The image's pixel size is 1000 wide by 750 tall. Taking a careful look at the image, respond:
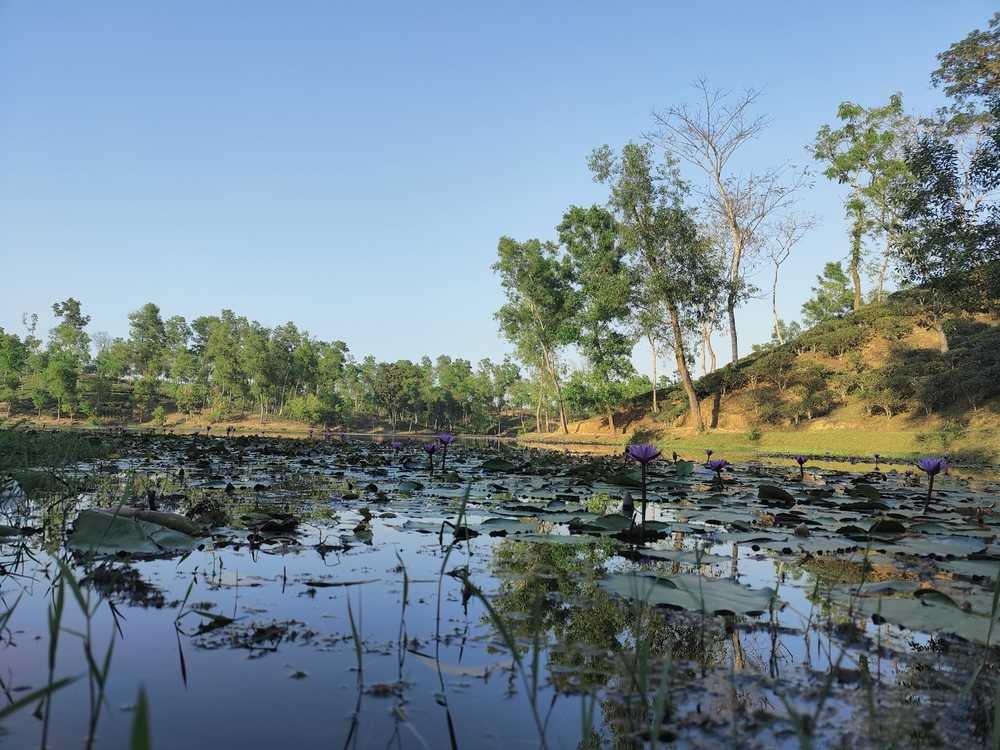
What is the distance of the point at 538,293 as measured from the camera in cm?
3425

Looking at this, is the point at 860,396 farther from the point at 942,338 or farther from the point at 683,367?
the point at 683,367

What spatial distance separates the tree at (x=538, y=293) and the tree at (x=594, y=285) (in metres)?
0.94

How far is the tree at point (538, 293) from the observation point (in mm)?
34125

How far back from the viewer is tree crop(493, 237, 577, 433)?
34125 mm

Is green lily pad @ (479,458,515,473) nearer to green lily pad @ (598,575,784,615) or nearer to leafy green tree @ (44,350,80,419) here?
green lily pad @ (598,575,784,615)

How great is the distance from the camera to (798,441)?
19125mm

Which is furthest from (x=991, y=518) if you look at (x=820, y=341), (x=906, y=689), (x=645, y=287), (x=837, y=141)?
(x=837, y=141)

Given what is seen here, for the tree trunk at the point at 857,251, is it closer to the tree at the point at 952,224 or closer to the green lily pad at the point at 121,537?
the tree at the point at 952,224

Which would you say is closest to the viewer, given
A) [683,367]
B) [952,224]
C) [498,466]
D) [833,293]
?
[498,466]

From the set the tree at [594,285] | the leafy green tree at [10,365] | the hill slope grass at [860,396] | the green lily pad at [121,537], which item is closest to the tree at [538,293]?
the tree at [594,285]

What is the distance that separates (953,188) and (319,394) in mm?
61114

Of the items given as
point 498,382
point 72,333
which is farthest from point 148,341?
point 498,382

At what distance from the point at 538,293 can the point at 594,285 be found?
7834 millimetres

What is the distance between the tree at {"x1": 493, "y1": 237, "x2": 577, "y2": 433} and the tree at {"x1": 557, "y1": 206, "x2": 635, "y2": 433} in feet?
3.10
